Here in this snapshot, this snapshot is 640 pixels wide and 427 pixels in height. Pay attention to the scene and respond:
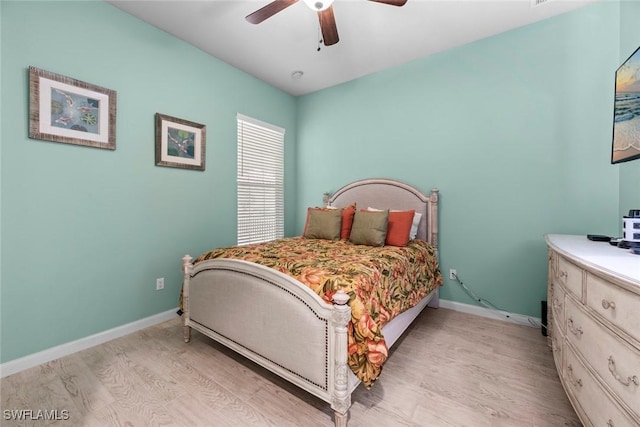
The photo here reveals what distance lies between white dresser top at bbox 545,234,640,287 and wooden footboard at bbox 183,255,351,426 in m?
1.03

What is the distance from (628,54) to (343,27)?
222 cm

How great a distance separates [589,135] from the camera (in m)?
2.22

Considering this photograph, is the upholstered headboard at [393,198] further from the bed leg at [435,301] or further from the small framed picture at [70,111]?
the small framed picture at [70,111]

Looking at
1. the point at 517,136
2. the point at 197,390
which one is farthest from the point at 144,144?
the point at 517,136

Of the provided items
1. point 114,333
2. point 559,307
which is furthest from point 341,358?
point 114,333

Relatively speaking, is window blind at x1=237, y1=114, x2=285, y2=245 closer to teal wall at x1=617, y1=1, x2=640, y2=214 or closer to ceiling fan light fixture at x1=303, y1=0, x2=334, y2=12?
ceiling fan light fixture at x1=303, y1=0, x2=334, y2=12

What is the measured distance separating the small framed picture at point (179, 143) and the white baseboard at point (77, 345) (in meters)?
1.49

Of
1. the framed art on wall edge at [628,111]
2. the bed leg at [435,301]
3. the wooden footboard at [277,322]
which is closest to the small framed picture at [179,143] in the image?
the wooden footboard at [277,322]

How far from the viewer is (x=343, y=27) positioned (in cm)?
250

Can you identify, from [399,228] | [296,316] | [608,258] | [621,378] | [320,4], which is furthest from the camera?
[399,228]

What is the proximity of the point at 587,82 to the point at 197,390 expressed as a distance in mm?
3785

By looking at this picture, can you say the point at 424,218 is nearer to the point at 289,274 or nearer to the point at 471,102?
the point at 471,102

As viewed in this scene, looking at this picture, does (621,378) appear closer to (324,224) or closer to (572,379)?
(572,379)

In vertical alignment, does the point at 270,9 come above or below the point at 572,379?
above
